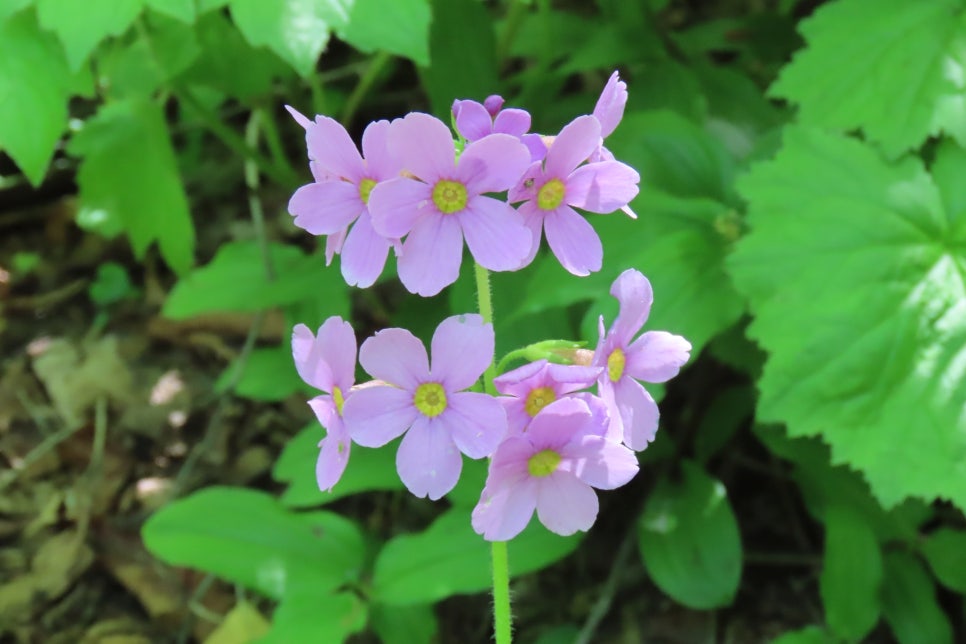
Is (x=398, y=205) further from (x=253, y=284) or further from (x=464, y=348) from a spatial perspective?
(x=253, y=284)

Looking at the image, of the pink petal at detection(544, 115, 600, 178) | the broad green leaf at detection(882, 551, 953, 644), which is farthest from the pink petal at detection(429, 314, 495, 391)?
the broad green leaf at detection(882, 551, 953, 644)

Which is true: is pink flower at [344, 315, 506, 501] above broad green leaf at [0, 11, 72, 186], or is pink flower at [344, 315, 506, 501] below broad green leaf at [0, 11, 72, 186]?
above

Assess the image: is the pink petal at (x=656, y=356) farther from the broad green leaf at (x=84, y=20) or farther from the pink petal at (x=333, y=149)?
the broad green leaf at (x=84, y=20)

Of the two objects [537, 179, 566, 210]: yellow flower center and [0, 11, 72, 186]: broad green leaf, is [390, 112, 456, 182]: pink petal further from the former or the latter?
[0, 11, 72, 186]: broad green leaf

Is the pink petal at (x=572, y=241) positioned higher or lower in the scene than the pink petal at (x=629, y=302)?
higher

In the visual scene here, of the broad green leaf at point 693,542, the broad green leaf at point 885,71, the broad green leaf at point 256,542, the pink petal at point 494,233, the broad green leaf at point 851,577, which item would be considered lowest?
the broad green leaf at point 851,577

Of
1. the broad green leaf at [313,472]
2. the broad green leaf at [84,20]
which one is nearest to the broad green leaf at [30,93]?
the broad green leaf at [84,20]

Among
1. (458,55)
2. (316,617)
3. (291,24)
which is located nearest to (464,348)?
(291,24)
